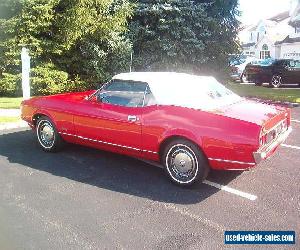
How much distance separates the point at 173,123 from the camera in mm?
5023

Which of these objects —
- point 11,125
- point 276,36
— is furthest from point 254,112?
point 276,36

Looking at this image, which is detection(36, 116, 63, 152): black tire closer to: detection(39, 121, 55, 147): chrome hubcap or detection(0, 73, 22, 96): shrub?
detection(39, 121, 55, 147): chrome hubcap

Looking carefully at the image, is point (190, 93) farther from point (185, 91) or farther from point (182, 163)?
point (182, 163)

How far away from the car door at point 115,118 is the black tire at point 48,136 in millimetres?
607

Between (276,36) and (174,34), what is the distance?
1368 inches

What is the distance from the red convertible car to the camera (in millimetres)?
4695

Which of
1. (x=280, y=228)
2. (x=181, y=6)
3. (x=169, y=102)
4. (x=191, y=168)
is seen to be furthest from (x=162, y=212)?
(x=181, y=6)

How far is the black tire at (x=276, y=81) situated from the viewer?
758 inches

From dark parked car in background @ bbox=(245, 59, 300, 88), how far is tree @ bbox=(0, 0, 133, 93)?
8.34 meters

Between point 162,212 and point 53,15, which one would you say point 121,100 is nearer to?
point 162,212

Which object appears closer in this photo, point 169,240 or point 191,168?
point 169,240

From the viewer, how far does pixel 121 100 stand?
18.9ft

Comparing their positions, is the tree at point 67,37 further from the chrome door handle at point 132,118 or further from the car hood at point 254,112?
the car hood at point 254,112

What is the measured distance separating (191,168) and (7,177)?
8.91 ft
